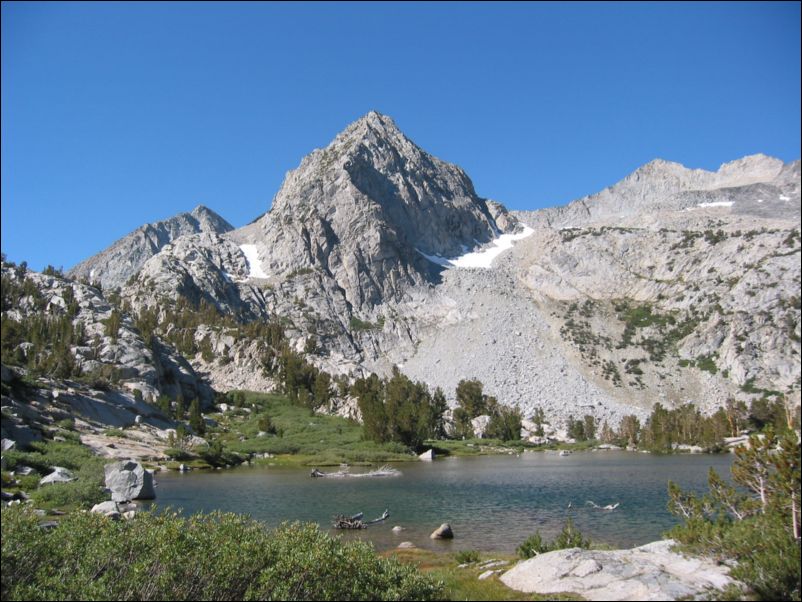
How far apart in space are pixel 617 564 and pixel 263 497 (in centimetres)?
3434

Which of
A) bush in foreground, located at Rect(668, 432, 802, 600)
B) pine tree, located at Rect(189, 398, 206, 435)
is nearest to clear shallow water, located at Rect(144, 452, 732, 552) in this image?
bush in foreground, located at Rect(668, 432, 802, 600)

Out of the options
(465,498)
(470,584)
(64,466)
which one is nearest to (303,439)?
(64,466)

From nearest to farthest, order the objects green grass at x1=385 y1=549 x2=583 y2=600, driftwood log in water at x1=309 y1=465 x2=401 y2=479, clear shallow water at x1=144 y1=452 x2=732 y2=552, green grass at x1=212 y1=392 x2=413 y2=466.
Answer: green grass at x1=385 y1=549 x2=583 y2=600 → clear shallow water at x1=144 y1=452 x2=732 y2=552 → driftwood log in water at x1=309 y1=465 x2=401 y2=479 → green grass at x1=212 y1=392 x2=413 y2=466

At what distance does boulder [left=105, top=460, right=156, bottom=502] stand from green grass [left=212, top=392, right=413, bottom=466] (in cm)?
4044

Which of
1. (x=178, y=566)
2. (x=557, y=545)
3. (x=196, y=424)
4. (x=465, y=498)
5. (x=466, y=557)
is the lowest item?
(x=465, y=498)

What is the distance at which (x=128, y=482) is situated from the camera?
128 ft

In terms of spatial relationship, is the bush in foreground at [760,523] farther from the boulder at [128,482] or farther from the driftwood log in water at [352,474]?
the driftwood log in water at [352,474]

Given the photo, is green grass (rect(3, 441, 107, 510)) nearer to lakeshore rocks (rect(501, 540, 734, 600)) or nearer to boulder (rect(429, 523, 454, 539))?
boulder (rect(429, 523, 454, 539))

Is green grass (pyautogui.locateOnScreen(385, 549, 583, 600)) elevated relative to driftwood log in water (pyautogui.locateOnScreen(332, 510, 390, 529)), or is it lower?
elevated

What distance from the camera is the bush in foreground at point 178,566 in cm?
1045

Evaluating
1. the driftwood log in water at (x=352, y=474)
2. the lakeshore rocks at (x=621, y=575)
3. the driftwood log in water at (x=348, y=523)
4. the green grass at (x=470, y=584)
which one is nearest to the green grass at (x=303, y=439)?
the driftwood log in water at (x=352, y=474)

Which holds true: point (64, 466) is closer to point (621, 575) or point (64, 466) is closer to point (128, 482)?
point (128, 482)

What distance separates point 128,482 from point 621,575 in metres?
35.5

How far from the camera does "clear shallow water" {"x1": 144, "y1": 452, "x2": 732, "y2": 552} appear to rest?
30.9 metres
